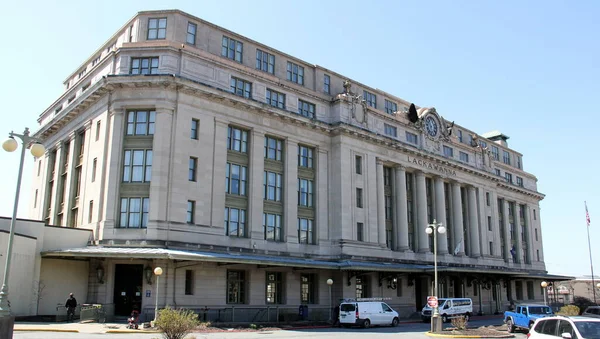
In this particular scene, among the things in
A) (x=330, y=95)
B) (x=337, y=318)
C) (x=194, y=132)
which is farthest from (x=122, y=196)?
(x=330, y=95)

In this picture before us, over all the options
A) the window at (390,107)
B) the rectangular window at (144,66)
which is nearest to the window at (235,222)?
the rectangular window at (144,66)

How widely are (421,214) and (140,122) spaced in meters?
33.5

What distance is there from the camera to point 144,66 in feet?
143

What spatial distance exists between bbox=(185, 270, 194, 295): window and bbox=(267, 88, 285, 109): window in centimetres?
1732

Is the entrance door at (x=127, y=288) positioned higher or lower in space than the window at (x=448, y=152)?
lower

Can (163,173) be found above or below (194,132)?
below

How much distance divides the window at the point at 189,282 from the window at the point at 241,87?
15.6m

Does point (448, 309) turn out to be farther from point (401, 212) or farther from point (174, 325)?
point (174, 325)

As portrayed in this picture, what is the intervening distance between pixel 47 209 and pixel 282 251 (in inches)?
893

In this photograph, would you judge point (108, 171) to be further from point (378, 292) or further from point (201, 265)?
point (378, 292)

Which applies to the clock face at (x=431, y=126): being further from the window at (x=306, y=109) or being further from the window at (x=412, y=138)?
the window at (x=306, y=109)

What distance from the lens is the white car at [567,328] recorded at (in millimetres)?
15768

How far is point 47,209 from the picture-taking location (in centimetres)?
5097

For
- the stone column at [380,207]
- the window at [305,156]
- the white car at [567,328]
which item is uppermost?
the window at [305,156]
